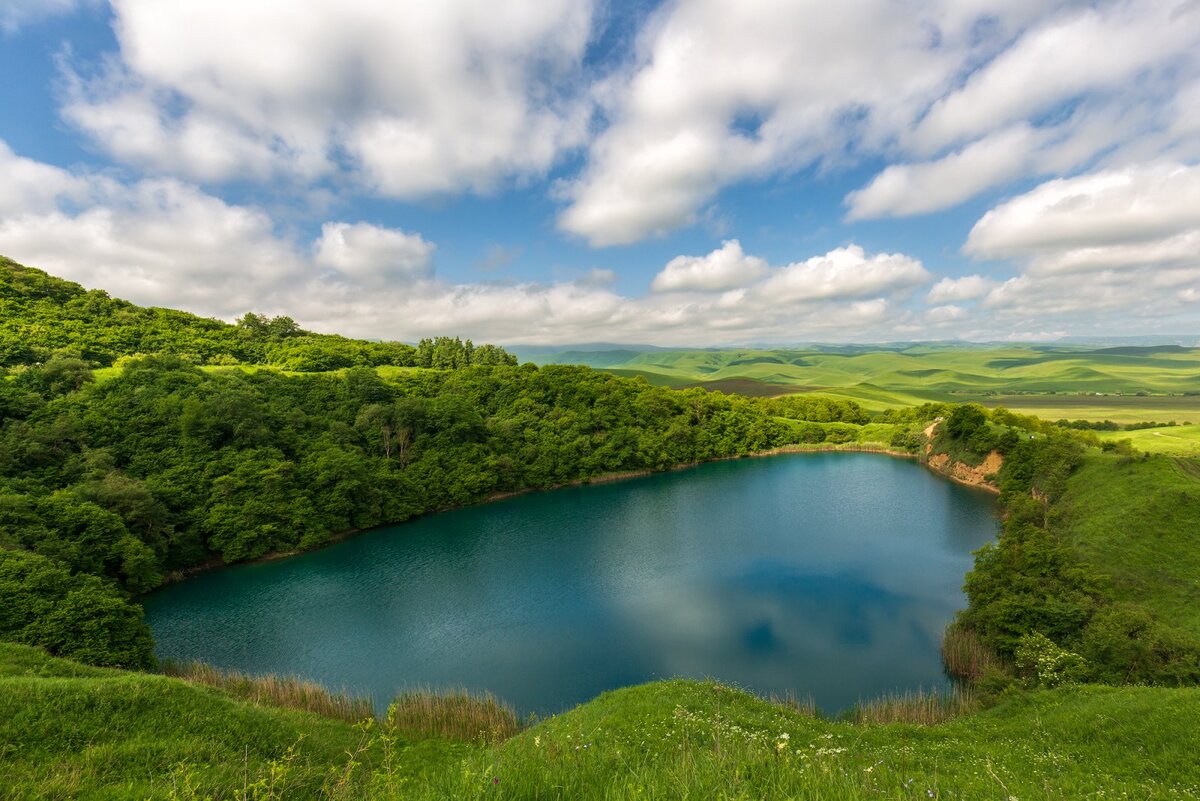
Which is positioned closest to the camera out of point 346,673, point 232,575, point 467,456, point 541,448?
point 346,673

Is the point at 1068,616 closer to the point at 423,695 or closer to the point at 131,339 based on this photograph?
the point at 423,695

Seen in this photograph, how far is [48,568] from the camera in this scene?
17.5 m

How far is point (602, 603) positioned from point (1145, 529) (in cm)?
2922

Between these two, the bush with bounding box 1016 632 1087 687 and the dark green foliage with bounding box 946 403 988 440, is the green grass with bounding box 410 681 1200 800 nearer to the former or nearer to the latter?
the bush with bounding box 1016 632 1087 687

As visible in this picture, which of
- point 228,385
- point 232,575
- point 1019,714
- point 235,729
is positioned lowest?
point 232,575

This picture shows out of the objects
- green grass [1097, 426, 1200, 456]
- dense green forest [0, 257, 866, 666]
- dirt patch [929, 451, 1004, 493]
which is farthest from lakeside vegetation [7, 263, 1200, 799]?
green grass [1097, 426, 1200, 456]

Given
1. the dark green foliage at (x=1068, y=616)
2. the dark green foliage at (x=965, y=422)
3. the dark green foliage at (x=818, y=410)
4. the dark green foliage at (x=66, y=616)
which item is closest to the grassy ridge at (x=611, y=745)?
the dark green foliage at (x=66, y=616)

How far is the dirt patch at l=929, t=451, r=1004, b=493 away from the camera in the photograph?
1944 inches

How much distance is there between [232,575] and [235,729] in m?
25.6

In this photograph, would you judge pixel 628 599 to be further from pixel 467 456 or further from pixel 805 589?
pixel 467 456

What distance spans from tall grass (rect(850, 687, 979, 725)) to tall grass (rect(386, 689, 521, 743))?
1202 centimetres

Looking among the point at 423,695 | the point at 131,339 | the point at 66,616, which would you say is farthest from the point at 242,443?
the point at 131,339

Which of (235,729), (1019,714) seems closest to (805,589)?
(1019,714)

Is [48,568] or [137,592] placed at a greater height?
[48,568]
